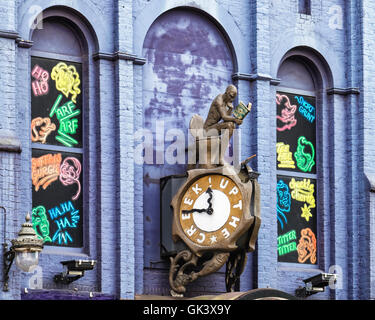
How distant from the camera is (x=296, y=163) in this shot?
3222 centimetres

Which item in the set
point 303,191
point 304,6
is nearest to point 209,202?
point 303,191

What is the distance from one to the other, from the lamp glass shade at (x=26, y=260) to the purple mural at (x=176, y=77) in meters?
4.19

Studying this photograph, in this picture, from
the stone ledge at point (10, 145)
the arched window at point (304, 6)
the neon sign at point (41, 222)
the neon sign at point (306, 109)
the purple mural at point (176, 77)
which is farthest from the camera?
the arched window at point (304, 6)

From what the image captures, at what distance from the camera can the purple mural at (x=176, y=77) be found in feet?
97.8

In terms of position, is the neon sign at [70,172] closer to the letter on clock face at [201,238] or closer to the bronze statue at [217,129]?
the bronze statue at [217,129]

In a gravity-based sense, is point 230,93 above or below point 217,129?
above

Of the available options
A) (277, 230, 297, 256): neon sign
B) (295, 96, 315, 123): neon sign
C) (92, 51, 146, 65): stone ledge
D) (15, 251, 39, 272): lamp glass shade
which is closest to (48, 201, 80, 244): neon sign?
(15, 251, 39, 272): lamp glass shade

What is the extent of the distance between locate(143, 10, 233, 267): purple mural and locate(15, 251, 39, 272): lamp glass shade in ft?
13.7

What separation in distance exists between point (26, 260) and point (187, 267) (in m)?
4.61

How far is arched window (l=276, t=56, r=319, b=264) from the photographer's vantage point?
31.8m

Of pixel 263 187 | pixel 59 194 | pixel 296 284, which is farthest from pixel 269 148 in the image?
pixel 59 194

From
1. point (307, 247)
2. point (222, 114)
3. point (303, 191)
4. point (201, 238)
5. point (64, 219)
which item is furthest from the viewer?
point (303, 191)

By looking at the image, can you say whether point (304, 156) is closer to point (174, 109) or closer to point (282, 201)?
point (282, 201)

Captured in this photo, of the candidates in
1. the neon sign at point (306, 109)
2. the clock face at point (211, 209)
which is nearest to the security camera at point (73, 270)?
the clock face at point (211, 209)
